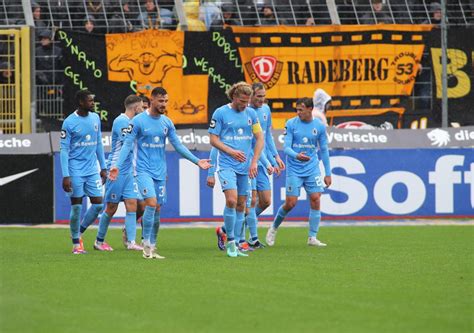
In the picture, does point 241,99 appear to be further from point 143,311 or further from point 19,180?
point 19,180

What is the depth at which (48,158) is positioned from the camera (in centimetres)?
2158

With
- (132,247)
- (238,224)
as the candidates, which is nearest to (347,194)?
(132,247)

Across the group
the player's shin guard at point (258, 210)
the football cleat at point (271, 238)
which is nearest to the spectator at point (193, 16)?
the player's shin guard at point (258, 210)

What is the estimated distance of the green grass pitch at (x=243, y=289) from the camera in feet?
28.1

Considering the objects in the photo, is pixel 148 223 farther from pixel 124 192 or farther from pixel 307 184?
pixel 307 184

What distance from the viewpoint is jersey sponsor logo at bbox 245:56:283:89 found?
2372cm

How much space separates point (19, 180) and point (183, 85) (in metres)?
4.05

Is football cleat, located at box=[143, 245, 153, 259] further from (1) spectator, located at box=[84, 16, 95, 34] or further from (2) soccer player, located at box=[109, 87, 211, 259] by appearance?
(1) spectator, located at box=[84, 16, 95, 34]

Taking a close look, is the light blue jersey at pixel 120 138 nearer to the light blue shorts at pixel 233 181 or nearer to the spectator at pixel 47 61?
the light blue shorts at pixel 233 181

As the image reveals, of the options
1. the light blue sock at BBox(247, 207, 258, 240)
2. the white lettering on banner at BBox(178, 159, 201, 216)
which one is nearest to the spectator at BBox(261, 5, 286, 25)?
the white lettering on banner at BBox(178, 159, 201, 216)

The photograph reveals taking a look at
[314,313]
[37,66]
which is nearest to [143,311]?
[314,313]

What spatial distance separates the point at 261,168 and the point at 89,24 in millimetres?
8506

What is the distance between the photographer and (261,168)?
1612 centimetres

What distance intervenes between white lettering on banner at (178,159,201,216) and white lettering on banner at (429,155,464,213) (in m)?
4.49
